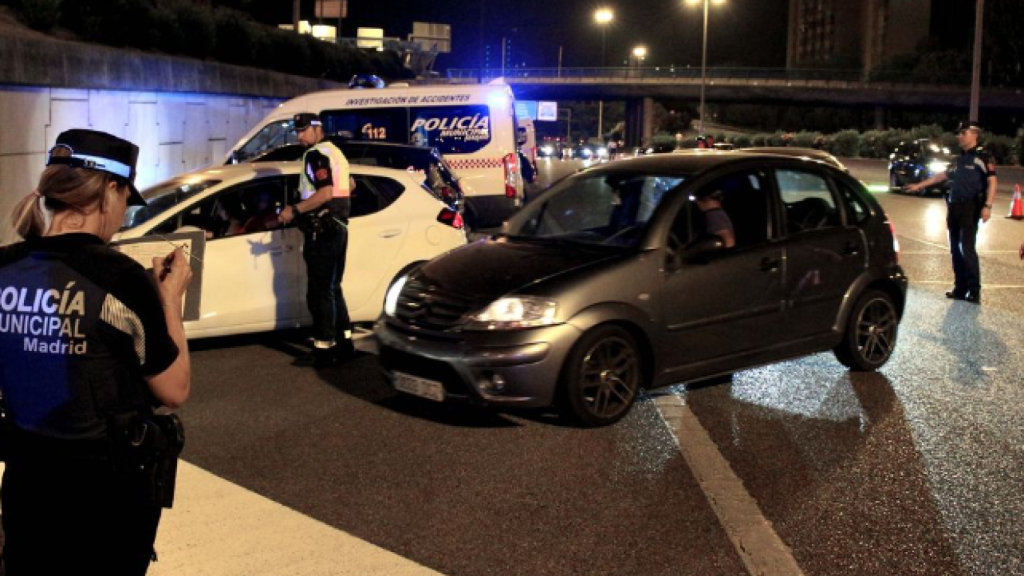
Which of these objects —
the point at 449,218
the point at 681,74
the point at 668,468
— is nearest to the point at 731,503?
the point at 668,468

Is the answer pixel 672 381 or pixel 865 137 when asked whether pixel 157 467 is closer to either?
pixel 672 381

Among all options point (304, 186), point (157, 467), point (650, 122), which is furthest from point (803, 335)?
point (650, 122)

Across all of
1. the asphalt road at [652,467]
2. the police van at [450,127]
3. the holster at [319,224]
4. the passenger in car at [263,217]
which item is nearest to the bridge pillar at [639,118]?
the police van at [450,127]

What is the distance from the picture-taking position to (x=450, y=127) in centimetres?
1675

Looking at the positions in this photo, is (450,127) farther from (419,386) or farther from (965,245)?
(419,386)

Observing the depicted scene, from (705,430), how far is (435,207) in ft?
12.8

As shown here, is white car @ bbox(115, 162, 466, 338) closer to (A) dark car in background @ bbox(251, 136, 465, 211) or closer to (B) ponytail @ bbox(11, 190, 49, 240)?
(A) dark car in background @ bbox(251, 136, 465, 211)

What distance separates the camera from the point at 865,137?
64.1 metres

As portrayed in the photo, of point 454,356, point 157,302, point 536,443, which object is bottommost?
point 536,443

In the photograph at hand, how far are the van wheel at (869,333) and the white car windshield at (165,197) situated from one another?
495 cm

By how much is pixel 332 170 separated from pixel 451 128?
868 cm

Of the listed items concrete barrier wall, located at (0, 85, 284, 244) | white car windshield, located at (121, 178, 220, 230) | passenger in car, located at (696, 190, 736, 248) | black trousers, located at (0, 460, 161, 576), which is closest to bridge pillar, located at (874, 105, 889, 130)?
concrete barrier wall, located at (0, 85, 284, 244)

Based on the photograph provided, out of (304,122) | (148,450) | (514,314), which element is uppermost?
(304,122)

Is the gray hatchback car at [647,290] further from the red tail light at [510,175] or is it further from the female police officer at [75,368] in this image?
the red tail light at [510,175]
